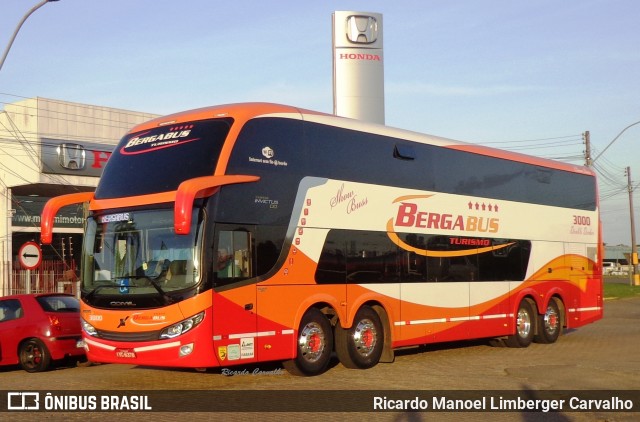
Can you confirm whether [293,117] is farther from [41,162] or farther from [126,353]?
[41,162]

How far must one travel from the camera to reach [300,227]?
1388 cm

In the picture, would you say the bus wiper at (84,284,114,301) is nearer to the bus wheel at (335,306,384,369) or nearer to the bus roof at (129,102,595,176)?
the bus roof at (129,102,595,176)

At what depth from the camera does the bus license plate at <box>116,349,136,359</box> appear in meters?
12.5

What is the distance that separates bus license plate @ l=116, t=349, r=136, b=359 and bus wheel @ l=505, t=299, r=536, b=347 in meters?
9.93

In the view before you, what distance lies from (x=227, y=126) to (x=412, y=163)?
4.90 metres

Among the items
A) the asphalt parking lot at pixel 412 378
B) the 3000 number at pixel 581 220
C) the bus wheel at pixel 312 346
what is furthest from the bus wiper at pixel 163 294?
the 3000 number at pixel 581 220

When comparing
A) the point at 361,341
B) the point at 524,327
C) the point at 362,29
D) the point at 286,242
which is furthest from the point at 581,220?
the point at 362,29

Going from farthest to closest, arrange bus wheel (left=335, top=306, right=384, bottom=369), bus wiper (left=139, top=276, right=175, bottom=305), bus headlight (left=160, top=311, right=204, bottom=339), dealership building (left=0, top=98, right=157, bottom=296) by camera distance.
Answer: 1. dealership building (left=0, top=98, right=157, bottom=296)
2. bus wheel (left=335, top=306, right=384, bottom=369)
3. bus wiper (left=139, top=276, right=175, bottom=305)
4. bus headlight (left=160, top=311, right=204, bottom=339)

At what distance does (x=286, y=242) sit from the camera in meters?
13.6

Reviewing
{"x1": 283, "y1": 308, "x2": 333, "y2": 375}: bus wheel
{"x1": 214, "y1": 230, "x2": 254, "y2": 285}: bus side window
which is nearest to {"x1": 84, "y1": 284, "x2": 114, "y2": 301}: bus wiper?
{"x1": 214, "y1": 230, "x2": 254, "y2": 285}: bus side window

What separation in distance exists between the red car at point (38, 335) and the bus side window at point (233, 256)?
4870mm

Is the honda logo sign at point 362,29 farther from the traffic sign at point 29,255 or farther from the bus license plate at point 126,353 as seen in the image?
the bus license plate at point 126,353

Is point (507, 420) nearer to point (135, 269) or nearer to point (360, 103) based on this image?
point (135, 269)

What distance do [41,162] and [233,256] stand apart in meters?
22.8
